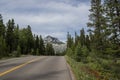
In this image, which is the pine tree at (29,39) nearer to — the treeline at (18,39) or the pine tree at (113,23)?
the treeline at (18,39)

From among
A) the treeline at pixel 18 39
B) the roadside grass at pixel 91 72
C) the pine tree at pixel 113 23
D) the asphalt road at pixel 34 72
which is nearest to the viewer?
the roadside grass at pixel 91 72

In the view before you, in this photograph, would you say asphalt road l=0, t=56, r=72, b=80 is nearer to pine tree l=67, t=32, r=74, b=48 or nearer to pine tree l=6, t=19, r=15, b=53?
pine tree l=6, t=19, r=15, b=53

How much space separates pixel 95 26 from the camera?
52.9 metres

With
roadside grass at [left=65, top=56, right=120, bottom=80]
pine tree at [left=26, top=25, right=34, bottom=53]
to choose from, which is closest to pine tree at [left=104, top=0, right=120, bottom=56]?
roadside grass at [left=65, top=56, right=120, bottom=80]

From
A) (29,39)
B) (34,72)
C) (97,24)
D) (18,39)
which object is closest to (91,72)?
(34,72)

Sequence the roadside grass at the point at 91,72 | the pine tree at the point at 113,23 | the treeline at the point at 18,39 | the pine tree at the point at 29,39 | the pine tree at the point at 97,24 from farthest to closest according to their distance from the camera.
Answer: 1. the pine tree at the point at 29,39
2. the treeline at the point at 18,39
3. the pine tree at the point at 97,24
4. the pine tree at the point at 113,23
5. the roadside grass at the point at 91,72

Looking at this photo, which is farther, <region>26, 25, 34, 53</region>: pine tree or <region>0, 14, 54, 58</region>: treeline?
<region>26, 25, 34, 53</region>: pine tree

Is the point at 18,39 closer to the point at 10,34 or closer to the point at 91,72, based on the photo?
the point at 10,34

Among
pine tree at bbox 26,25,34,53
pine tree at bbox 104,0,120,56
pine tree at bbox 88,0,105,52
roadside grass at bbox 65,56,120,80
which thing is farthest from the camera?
pine tree at bbox 26,25,34,53

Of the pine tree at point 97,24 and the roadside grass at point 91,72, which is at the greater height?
the pine tree at point 97,24

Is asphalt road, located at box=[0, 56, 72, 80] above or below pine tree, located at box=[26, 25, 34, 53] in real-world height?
below

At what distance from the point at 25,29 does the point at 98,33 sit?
69859 millimetres

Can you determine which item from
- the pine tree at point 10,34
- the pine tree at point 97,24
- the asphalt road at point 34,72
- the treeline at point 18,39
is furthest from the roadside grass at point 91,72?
the pine tree at point 10,34

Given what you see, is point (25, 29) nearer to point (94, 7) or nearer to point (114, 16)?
point (94, 7)
